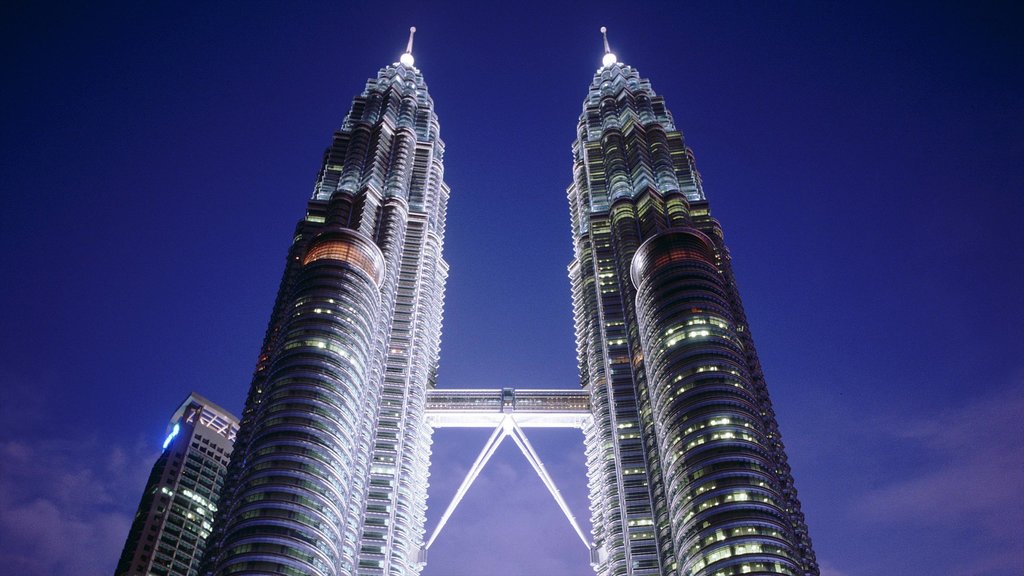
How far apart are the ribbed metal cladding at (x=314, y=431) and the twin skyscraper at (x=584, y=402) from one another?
11.9 inches

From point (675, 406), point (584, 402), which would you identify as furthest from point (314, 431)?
point (584, 402)

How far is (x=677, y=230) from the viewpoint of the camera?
160875 millimetres

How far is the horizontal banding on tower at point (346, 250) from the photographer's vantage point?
160625 mm

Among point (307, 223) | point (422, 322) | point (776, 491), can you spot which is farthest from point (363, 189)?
point (776, 491)

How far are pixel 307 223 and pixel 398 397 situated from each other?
45737 mm

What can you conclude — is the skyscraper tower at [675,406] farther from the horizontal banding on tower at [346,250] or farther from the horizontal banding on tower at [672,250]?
the horizontal banding on tower at [346,250]

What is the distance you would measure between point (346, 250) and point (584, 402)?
58.3 metres

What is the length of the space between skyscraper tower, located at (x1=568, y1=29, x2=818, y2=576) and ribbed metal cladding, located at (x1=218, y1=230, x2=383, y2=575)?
45.8 metres

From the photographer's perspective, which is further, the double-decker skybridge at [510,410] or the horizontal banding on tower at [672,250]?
the double-decker skybridge at [510,410]

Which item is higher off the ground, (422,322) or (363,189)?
(363,189)

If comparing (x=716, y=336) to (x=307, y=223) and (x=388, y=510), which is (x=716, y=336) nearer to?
(x=388, y=510)

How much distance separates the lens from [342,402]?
445 ft

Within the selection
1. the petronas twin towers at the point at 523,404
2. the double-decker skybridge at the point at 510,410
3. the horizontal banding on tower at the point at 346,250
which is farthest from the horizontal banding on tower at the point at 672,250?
the horizontal banding on tower at the point at 346,250

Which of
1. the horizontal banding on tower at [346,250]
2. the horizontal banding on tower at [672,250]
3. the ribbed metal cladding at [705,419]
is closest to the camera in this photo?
the ribbed metal cladding at [705,419]
